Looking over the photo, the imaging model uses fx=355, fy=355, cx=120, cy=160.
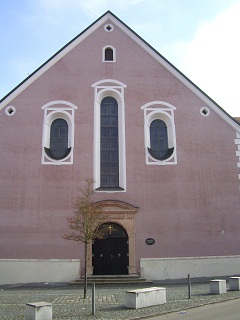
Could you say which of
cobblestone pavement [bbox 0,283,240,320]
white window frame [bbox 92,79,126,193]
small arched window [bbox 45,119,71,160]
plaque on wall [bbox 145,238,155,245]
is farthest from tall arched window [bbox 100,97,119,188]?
cobblestone pavement [bbox 0,283,240,320]

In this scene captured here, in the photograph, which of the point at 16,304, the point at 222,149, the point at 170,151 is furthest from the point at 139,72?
the point at 16,304

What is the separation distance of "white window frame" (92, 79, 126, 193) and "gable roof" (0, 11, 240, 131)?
2.76 meters

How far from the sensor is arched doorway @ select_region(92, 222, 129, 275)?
17.4 metres

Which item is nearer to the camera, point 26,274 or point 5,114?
point 26,274

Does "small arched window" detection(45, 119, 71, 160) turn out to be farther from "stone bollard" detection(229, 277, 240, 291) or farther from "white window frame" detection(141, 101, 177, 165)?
"stone bollard" detection(229, 277, 240, 291)

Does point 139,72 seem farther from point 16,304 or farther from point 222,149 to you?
point 16,304

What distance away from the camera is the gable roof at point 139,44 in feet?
64.5

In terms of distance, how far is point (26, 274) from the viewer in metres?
16.9

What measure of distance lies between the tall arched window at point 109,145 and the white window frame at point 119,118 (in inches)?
9.7

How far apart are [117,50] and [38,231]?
1120 centimetres

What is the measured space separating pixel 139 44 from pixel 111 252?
12.0m

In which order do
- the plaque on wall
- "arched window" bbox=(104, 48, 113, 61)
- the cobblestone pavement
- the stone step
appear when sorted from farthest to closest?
"arched window" bbox=(104, 48, 113, 61) < the plaque on wall < the stone step < the cobblestone pavement

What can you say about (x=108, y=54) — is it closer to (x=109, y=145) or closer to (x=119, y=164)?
(x=109, y=145)

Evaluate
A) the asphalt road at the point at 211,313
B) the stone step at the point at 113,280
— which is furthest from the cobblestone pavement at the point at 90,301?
the stone step at the point at 113,280
